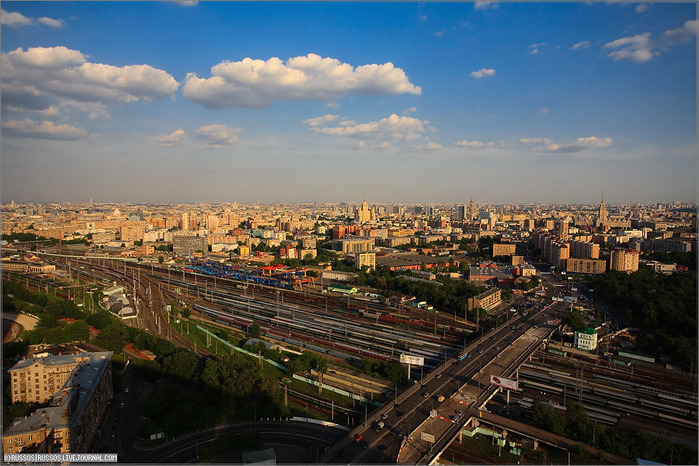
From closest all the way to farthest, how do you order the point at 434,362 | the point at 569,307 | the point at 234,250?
the point at 434,362, the point at 569,307, the point at 234,250

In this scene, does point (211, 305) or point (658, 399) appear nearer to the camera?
point (658, 399)

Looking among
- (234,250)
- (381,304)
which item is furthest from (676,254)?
(234,250)

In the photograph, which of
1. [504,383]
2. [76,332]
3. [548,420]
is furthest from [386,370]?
[76,332]

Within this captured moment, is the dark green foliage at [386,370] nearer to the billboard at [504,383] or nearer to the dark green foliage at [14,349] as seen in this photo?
the billboard at [504,383]

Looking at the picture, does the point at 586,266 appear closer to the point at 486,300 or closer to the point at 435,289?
the point at 486,300

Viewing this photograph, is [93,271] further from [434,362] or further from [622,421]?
[622,421]

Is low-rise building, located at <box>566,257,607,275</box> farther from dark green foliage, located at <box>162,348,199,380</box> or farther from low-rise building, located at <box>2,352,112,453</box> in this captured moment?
low-rise building, located at <box>2,352,112,453</box>
